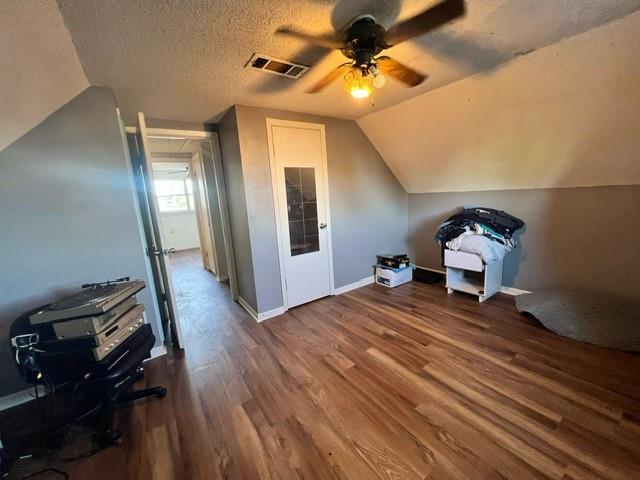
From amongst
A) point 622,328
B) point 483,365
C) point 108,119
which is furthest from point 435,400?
point 108,119

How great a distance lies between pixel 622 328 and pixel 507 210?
1.44m

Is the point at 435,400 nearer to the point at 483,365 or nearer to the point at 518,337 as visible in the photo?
the point at 483,365

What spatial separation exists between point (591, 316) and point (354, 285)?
7.67ft

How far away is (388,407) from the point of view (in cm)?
165

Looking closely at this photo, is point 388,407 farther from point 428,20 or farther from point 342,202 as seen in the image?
point 342,202

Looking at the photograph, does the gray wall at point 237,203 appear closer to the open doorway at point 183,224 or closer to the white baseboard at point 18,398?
the open doorway at point 183,224

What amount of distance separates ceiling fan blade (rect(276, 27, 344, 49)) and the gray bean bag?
2.84m

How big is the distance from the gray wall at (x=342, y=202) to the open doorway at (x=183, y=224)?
2.41 feet

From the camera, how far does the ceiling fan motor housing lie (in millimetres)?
1344

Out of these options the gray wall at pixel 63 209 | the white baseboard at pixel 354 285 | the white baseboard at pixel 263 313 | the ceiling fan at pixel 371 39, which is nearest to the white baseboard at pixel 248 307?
the white baseboard at pixel 263 313

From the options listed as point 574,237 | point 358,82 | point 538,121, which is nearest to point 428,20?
point 358,82

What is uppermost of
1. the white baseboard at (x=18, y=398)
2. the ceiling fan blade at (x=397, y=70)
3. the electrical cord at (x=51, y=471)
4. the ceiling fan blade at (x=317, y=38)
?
the ceiling fan blade at (x=317, y=38)

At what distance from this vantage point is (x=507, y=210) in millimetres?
3031

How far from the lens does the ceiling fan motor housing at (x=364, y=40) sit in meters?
1.34
